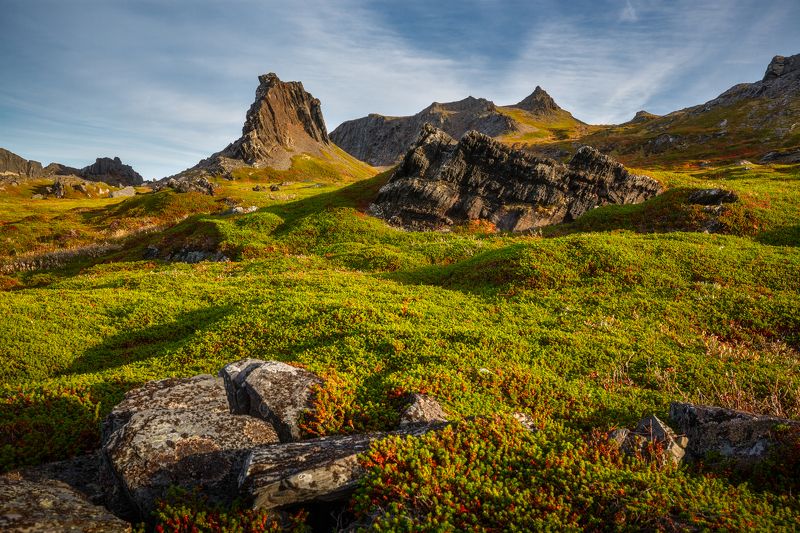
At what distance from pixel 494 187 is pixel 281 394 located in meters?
46.4

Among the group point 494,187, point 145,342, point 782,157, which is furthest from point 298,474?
point 782,157

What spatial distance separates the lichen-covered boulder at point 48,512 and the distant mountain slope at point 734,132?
128485mm

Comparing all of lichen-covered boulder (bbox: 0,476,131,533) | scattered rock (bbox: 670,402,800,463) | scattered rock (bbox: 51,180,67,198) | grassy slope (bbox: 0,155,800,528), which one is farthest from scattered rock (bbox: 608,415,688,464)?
scattered rock (bbox: 51,180,67,198)

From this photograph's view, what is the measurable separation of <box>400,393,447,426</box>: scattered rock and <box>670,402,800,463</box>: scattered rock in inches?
212

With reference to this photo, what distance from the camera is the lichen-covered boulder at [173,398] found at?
29.3ft

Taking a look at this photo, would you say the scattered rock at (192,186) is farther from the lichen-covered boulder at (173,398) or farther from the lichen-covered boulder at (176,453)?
the lichen-covered boulder at (176,453)

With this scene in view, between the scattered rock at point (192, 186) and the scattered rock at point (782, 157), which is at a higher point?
the scattered rock at point (782, 157)

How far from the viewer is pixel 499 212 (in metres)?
49.9

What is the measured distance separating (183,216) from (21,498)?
6895 cm

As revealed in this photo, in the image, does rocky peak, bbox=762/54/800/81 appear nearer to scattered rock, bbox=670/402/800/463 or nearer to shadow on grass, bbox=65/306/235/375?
scattered rock, bbox=670/402/800/463

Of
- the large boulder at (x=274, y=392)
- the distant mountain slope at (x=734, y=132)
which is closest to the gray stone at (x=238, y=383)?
the large boulder at (x=274, y=392)

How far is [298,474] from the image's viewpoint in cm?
660

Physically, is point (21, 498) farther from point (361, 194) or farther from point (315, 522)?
point (361, 194)

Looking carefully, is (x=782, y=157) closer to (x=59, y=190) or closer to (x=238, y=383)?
(x=238, y=383)
